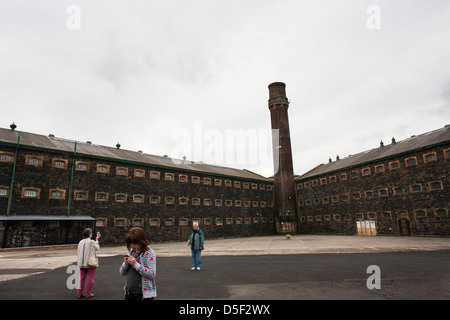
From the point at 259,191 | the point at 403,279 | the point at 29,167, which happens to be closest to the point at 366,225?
the point at 259,191

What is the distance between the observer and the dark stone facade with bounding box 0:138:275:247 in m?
20.1

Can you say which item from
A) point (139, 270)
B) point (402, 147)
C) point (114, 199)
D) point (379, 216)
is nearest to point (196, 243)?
point (139, 270)

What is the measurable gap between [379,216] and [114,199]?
91.3 ft

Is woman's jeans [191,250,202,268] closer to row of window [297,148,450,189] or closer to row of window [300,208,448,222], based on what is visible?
row of window [300,208,448,222]

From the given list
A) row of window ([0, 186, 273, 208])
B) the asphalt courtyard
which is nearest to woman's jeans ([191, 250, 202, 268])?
the asphalt courtyard

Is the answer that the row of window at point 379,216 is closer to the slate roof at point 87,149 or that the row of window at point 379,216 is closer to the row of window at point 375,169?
the row of window at point 375,169

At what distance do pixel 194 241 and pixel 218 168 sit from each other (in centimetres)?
3010

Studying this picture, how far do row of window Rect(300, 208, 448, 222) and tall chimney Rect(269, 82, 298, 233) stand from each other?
2.58m

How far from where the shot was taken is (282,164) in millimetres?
38969

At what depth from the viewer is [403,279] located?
7277 millimetres

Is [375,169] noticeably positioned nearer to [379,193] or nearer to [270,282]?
[379,193]

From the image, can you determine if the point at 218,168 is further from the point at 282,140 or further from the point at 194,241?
the point at 194,241

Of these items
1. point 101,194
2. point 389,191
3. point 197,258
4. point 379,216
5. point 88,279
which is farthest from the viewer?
point 379,216

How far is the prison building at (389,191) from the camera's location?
2334 cm
